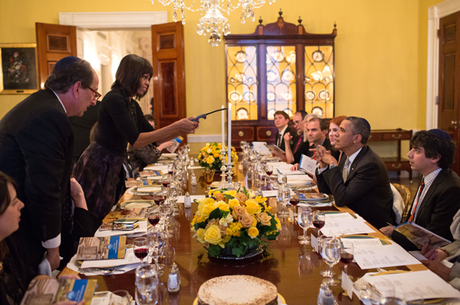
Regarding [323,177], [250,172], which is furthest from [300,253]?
[250,172]

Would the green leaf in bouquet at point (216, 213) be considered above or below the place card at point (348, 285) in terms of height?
above

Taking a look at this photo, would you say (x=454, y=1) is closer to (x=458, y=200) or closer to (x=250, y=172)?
(x=250, y=172)

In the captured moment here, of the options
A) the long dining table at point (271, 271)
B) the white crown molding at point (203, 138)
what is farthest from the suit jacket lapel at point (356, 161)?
the white crown molding at point (203, 138)

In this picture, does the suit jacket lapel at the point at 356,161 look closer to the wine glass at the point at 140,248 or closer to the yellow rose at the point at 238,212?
the yellow rose at the point at 238,212

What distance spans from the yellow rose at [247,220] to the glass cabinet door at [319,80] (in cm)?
559

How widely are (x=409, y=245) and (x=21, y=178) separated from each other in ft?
5.74

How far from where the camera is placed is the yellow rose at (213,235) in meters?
1.53

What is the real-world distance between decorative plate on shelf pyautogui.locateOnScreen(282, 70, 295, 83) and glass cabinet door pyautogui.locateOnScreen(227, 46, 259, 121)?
0.47 m

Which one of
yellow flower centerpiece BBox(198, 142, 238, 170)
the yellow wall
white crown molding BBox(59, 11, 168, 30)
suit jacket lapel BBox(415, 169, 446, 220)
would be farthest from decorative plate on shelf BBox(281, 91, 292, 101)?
suit jacket lapel BBox(415, 169, 446, 220)

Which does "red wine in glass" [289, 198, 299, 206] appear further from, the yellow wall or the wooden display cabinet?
the yellow wall

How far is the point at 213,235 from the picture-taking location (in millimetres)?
1529

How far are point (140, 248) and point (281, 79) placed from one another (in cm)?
574

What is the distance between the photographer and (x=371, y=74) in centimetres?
740

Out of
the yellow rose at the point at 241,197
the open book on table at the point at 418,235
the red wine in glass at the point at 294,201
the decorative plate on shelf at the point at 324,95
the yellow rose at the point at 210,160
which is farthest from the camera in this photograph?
the decorative plate on shelf at the point at 324,95
